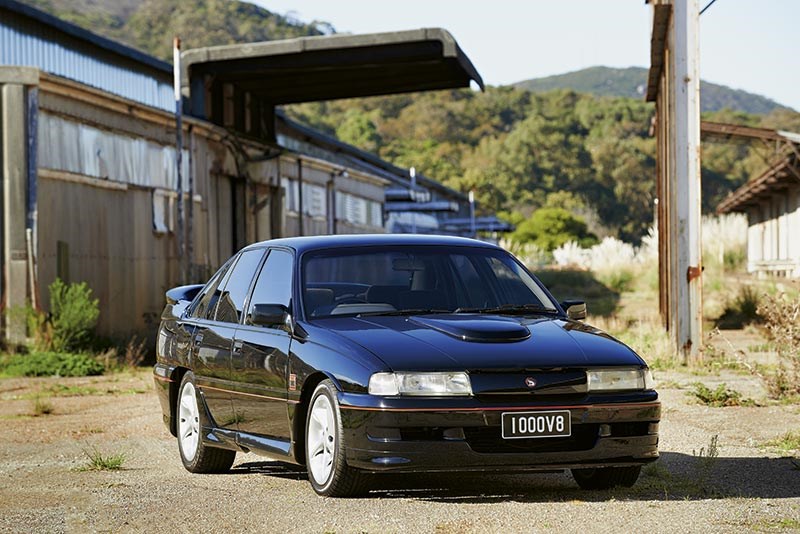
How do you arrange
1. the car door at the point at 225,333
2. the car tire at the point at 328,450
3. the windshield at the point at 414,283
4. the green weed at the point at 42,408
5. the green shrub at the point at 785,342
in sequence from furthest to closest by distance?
the green weed at the point at 42,408, the green shrub at the point at 785,342, the car door at the point at 225,333, the windshield at the point at 414,283, the car tire at the point at 328,450

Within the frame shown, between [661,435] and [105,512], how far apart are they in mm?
5131

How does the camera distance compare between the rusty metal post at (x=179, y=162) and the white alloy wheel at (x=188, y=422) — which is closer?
the white alloy wheel at (x=188, y=422)

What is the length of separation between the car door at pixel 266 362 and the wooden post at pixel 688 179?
997 centimetres

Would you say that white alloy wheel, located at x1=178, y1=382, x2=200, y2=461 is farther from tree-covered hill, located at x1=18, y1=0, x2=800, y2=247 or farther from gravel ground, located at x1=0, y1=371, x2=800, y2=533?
tree-covered hill, located at x1=18, y1=0, x2=800, y2=247

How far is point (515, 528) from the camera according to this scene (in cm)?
692

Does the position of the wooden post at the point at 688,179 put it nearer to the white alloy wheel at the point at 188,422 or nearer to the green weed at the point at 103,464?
the white alloy wheel at the point at 188,422

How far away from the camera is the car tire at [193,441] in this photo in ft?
32.1

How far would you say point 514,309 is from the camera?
29.7ft

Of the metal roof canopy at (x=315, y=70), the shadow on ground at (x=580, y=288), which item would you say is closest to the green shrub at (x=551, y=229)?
the shadow on ground at (x=580, y=288)

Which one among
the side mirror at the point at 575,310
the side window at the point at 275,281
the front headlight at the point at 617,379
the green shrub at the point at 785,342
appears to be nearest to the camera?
the front headlight at the point at 617,379

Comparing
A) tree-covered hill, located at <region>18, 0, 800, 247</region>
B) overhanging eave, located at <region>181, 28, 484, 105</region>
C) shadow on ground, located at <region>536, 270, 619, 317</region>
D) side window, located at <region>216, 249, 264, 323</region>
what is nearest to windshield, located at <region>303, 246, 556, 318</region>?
side window, located at <region>216, 249, 264, 323</region>

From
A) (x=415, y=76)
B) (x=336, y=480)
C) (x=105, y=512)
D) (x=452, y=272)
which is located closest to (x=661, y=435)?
(x=452, y=272)

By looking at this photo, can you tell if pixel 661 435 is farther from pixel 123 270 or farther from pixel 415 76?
pixel 415 76

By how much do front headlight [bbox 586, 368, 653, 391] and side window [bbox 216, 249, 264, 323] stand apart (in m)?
2.71
